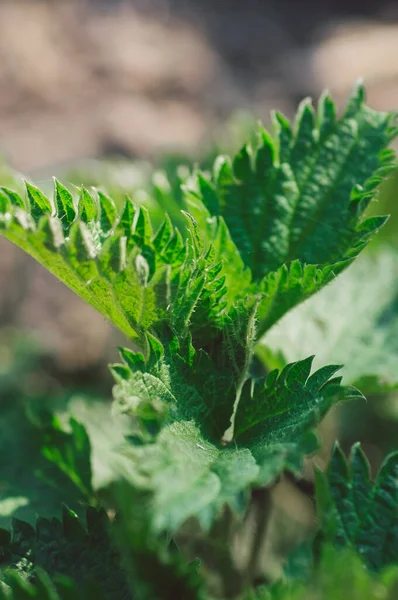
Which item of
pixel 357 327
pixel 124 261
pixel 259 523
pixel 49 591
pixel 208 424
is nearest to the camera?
pixel 49 591

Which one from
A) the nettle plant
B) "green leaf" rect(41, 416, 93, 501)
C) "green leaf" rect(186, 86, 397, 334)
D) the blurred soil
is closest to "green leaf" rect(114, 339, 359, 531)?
the nettle plant

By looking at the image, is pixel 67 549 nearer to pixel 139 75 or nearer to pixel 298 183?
pixel 298 183

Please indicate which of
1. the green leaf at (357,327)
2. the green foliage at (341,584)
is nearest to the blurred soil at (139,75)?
the green leaf at (357,327)

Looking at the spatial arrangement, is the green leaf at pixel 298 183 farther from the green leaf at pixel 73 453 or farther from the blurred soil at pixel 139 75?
the blurred soil at pixel 139 75

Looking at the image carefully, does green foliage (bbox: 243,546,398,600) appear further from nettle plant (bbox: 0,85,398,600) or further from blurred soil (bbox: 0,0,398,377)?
blurred soil (bbox: 0,0,398,377)

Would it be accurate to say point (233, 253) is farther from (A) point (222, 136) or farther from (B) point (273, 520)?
(A) point (222, 136)

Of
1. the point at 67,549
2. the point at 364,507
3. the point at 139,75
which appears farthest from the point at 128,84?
the point at 364,507

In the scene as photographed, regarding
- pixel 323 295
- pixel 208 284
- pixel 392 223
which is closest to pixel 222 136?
pixel 392 223
